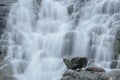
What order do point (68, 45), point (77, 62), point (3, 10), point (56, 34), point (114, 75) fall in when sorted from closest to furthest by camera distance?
point (114, 75) → point (77, 62) → point (68, 45) → point (56, 34) → point (3, 10)

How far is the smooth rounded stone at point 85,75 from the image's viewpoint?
590 inches

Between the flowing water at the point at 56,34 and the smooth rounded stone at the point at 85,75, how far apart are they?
8.30 feet

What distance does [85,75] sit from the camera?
15133mm

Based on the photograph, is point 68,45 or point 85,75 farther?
point 68,45

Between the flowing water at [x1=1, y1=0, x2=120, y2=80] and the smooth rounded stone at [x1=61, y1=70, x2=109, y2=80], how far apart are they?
253cm

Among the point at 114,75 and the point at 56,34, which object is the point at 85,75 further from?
the point at 56,34

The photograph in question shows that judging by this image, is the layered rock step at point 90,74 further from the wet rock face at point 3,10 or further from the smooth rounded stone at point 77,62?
the wet rock face at point 3,10

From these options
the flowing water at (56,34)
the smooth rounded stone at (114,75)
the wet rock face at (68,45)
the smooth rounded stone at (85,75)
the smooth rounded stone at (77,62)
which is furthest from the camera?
the wet rock face at (68,45)

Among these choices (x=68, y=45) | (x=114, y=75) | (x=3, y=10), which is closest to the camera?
(x=114, y=75)

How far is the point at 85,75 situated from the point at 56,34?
6.19 metres

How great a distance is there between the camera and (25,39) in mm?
21312

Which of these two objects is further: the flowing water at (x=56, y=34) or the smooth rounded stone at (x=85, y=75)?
the flowing water at (x=56, y=34)

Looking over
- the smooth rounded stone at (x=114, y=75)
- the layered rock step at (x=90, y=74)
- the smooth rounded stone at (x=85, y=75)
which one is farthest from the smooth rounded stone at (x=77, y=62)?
the smooth rounded stone at (x=114, y=75)

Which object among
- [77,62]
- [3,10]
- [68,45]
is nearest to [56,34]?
[68,45]
